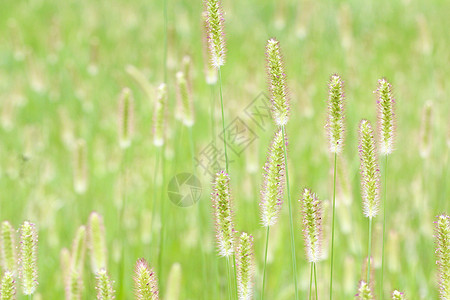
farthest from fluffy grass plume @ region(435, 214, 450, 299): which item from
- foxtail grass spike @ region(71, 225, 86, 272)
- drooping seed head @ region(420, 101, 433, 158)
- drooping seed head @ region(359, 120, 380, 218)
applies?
drooping seed head @ region(420, 101, 433, 158)

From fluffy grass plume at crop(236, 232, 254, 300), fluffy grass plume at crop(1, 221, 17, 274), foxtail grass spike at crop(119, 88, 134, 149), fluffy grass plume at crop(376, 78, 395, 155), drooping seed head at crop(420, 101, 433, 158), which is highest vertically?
drooping seed head at crop(420, 101, 433, 158)

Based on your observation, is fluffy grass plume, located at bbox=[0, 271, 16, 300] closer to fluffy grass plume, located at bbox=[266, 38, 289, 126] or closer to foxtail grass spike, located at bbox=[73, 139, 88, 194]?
fluffy grass plume, located at bbox=[266, 38, 289, 126]

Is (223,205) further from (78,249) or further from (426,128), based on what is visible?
(426,128)

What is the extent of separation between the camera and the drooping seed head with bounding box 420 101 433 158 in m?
1.75

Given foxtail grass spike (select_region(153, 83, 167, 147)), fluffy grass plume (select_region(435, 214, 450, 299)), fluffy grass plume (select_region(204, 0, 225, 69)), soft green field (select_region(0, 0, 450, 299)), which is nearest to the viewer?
fluffy grass plume (select_region(435, 214, 450, 299))

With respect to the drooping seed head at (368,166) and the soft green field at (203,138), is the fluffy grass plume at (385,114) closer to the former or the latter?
the drooping seed head at (368,166)

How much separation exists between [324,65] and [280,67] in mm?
3418

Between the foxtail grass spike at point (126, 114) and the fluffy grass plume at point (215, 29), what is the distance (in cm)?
55

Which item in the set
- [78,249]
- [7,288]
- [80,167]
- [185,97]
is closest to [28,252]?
[7,288]

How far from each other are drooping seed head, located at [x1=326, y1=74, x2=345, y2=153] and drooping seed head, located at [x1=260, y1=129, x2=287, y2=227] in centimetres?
9

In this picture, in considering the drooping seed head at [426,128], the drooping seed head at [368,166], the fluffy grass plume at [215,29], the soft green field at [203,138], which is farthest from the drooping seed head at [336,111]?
the drooping seed head at [426,128]

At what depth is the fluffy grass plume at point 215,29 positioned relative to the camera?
101 cm

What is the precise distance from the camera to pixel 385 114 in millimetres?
991

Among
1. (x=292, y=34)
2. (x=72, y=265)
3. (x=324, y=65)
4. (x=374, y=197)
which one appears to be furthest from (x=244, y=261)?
(x=292, y=34)
